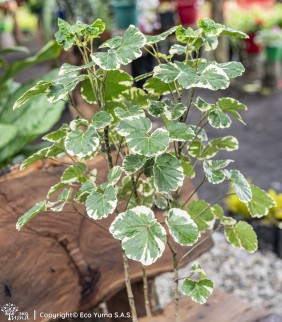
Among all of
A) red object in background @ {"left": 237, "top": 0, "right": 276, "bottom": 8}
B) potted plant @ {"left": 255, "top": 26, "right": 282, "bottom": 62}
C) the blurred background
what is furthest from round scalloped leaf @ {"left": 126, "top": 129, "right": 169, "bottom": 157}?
red object in background @ {"left": 237, "top": 0, "right": 276, "bottom": 8}

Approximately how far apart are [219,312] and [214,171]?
643 mm

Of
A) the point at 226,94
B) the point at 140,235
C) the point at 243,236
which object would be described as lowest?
the point at 226,94

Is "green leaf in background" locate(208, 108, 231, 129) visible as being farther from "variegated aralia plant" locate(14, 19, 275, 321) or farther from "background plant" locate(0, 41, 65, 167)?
"background plant" locate(0, 41, 65, 167)

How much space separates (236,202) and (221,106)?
5.65 ft

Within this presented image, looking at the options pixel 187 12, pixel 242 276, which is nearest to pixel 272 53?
pixel 187 12

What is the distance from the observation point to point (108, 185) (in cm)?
100

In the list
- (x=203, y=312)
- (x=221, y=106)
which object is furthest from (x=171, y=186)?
(x=203, y=312)

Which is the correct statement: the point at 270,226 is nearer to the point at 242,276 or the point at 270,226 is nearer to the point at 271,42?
the point at 242,276

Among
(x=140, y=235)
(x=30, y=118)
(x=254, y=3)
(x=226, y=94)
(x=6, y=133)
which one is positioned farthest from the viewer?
(x=254, y=3)

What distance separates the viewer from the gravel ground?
2.35 metres

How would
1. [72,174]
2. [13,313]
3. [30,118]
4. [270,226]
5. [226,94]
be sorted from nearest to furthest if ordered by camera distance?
1. [72,174]
2. [13,313]
3. [30,118]
4. [270,226]
5. [226,94]

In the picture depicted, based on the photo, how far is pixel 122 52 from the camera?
947 mm

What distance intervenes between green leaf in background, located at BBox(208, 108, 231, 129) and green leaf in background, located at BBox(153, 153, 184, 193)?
0.38ft

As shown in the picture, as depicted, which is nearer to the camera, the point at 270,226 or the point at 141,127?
the point at 141,127
